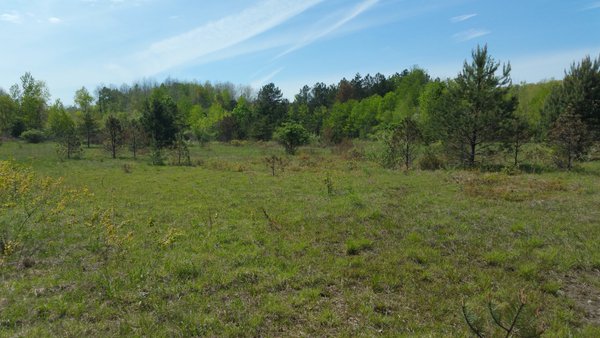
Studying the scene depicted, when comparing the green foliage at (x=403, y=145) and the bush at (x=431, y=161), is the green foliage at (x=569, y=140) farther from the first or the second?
the green foliage at (x=403, y=145)

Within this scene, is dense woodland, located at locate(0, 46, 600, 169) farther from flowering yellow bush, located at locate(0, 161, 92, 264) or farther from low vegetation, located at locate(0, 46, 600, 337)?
flowering yellow bush, located at locate(0, 161, 92, 264)

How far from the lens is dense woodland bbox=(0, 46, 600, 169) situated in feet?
66.1

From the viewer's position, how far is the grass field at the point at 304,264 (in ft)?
16.5

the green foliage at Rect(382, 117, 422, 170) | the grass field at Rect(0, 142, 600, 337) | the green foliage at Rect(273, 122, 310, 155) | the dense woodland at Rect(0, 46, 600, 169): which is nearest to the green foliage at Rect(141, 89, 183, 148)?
the dense woodland at Rect(0, 46, 600, 169)

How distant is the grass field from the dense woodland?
26.3ft

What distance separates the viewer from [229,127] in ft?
174

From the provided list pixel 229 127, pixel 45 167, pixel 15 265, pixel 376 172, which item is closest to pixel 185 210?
pixel 15 265

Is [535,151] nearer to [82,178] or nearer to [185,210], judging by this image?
[185,210]

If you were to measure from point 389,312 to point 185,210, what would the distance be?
296 inches

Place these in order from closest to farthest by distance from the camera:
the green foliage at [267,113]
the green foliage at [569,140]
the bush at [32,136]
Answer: the green foliage at [569,140] < the bush at [32,136] < the green foliage at [267,113]

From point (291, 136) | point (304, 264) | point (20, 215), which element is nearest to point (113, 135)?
point (291, 136)

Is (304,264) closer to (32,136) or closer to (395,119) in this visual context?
(395,119)

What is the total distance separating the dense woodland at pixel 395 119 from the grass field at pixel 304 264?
26.3ft

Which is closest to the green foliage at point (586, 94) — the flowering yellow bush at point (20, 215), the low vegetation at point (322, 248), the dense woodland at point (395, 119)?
the dense woodland at point (395, 119)
